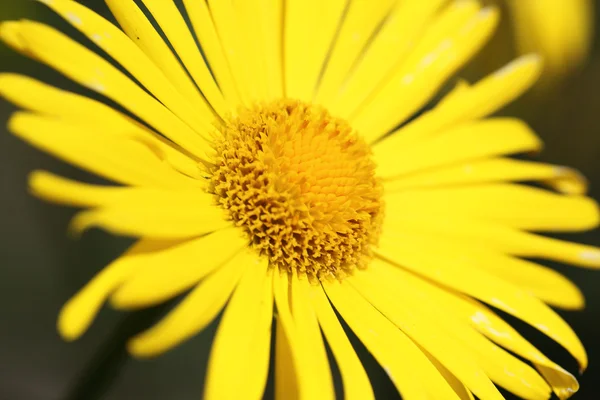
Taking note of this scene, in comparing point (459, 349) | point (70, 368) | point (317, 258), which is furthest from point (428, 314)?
point (70, 368)

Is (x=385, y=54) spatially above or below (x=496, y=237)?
above

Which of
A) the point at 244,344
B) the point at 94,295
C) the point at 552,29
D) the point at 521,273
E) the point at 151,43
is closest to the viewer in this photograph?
the point at 94,295

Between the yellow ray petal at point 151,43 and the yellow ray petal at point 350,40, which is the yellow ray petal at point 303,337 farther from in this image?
the yellow ray petal at point 350,40

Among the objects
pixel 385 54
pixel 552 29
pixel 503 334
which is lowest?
pixel 503 334

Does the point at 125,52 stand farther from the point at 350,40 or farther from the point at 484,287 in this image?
the point at 484,287

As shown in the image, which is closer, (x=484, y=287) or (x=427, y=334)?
(x=427, y=334)

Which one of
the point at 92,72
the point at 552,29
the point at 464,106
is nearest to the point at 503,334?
the point at 464,106

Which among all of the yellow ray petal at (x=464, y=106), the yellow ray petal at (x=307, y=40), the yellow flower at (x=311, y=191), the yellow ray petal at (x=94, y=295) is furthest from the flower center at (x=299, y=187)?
the yellow ray petal at (x=94, y=295)

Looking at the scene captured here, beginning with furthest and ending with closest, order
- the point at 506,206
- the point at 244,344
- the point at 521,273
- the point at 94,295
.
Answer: the point at 506,206, the point at 521,273, the point at 244,344, the point at 94,295
